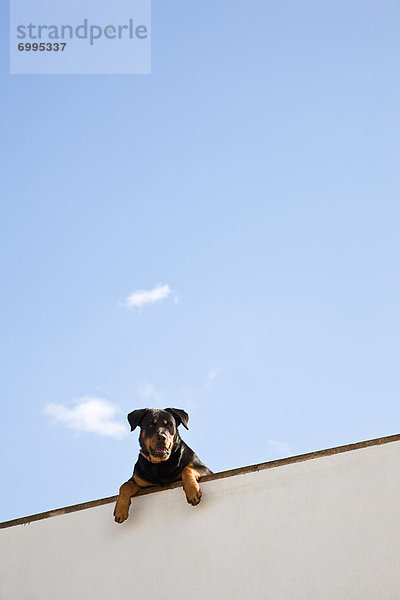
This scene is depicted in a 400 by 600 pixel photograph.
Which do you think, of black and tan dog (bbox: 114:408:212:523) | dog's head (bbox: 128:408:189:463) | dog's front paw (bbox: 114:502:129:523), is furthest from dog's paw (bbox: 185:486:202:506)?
dog's front paw (bbox: 114:502:129:523)

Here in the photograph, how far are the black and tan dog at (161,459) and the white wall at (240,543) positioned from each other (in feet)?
0.29

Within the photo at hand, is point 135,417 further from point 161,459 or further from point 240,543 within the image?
point 240,543

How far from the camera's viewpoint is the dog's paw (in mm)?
3779

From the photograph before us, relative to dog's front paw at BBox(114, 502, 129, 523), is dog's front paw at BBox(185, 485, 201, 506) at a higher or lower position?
higher

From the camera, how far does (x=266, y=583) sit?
3449mm

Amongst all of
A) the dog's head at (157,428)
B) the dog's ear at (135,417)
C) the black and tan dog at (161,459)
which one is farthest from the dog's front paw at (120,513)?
the dog's ear at (135,417)

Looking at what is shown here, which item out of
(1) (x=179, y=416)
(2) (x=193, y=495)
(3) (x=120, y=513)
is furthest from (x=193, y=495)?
(1) (x=179, y=416)

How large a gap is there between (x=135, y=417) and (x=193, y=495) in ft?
2.10

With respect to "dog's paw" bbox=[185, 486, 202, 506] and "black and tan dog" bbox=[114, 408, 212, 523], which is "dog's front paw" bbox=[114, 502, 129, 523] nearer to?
"black and tan dog" bbox=[114, 408, 212, 523]

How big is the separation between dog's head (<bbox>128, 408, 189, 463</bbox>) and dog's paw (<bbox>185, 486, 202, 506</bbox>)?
255 mm

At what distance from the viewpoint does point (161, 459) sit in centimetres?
395

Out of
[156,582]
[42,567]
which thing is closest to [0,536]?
[42,567]

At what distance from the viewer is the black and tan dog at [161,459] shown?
154 inches

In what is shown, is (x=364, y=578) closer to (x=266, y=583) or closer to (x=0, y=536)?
(x=266, y=583)
